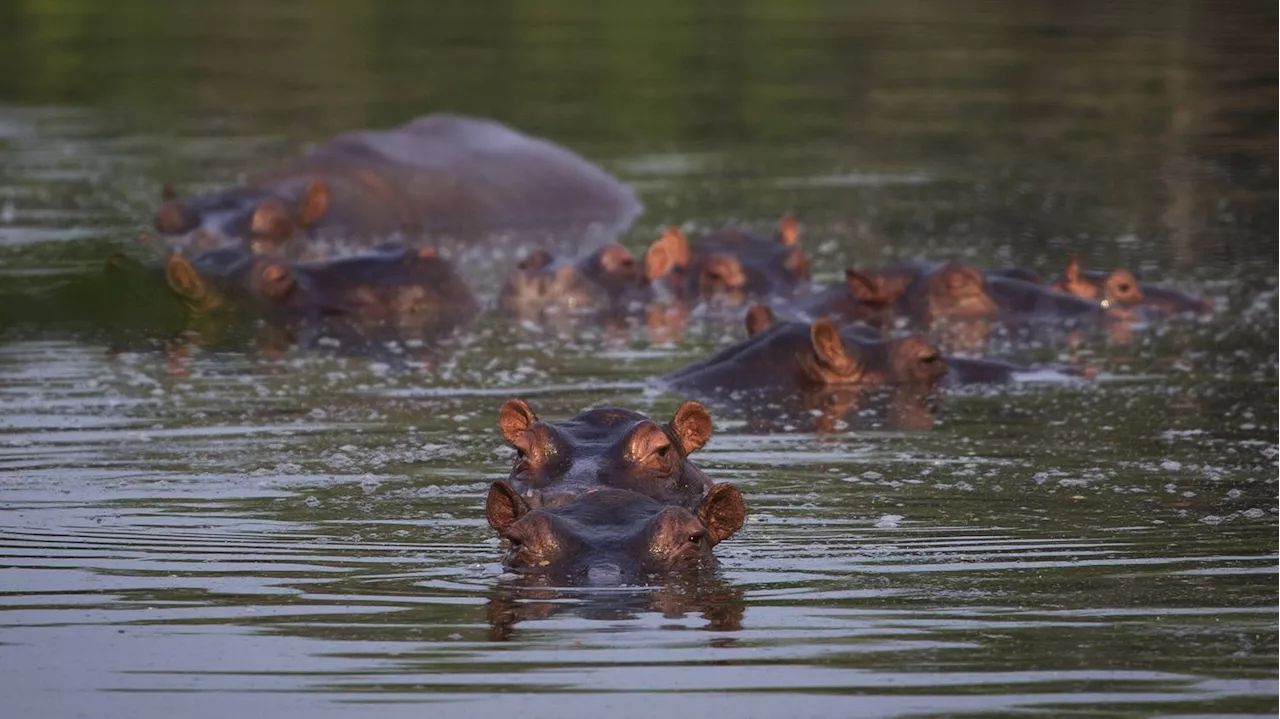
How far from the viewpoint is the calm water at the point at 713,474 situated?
5.61 meters

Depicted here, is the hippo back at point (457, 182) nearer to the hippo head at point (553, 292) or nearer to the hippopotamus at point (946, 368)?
the hippo head at point (553, 292)

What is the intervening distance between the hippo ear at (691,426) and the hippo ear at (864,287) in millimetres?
4564

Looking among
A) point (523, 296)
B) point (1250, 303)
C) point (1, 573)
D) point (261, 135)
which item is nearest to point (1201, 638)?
point (1, 573)

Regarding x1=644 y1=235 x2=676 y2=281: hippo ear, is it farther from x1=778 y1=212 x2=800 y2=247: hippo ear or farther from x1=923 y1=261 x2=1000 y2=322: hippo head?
x1=923 y1=261 x2=1000 y2=322: hippo head

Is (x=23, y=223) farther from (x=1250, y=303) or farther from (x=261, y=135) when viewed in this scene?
(x=1250, y=303)

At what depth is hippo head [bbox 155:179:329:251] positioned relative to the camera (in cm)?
1546

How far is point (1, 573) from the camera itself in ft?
22.5

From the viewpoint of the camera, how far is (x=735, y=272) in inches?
532

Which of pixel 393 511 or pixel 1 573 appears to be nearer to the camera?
pixel 1 573

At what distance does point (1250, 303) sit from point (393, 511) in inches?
246

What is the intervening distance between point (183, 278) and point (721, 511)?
22.7ft

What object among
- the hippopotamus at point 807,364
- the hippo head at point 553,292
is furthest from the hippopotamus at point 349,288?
the hippopotamus at point 807,364

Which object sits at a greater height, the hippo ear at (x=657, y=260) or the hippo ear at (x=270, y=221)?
the hippo ear at (x=657, y=260)

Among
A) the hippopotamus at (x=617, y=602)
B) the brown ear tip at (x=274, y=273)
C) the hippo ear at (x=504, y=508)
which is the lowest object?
the brown ear tip at (x=274, y=273)
